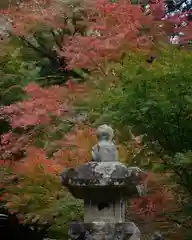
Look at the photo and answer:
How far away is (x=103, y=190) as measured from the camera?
5211 mm

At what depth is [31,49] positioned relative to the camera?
12656 millimetres

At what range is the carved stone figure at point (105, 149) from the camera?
17.5ft

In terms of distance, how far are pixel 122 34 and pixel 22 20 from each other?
10.1ft

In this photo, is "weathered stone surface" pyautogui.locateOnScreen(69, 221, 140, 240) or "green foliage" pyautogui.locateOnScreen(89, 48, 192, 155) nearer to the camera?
"weathered stone surface" pyautogui.locateOnScreen(69, 221, 140, 240)

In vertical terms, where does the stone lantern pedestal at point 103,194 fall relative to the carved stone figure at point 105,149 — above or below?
below

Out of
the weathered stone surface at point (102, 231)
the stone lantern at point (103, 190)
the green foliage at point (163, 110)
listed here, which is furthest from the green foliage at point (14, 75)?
the weathered stone surface at point (102, 231)

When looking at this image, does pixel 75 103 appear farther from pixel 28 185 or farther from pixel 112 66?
pixel 28 185

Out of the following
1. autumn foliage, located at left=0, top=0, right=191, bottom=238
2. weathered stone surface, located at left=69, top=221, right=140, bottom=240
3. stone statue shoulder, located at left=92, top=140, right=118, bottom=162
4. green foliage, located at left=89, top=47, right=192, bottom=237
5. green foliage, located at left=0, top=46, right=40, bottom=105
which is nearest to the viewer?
weathered stone surface, located at left=69, top=221, right=140, bottom=240

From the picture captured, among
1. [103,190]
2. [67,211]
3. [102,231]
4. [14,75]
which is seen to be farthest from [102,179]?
[14,75]

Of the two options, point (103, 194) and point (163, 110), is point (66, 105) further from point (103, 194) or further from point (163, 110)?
point (103, 194)

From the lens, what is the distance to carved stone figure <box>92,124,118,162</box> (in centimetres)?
532

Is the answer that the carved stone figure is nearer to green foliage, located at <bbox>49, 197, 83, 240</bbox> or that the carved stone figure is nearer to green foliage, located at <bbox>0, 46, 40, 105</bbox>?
green foliage, located at <bbox>49, 197, 83, 240</bbox>

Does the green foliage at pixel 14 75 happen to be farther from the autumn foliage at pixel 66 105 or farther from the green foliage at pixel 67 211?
the green foliage at pixel 67 211

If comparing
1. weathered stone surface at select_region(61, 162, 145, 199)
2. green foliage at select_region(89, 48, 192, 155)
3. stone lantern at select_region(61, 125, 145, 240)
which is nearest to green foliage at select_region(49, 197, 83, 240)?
green foliage at select_region(89, 48, 192, 155)
